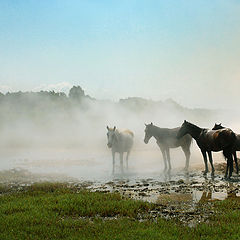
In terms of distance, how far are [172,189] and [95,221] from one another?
6355 mm

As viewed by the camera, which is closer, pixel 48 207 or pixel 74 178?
pixel 48 207

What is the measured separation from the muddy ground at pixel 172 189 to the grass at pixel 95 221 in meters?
0.65

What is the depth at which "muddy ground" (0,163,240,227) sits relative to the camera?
11352 millimetres

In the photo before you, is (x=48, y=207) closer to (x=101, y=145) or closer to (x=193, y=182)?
(x=193, y=182)

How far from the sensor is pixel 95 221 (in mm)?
10477

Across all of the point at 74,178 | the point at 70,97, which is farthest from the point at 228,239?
the point at 70,97

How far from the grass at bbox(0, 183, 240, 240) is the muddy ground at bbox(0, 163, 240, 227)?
646mm

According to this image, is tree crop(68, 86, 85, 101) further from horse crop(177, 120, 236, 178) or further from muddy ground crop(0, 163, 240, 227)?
horse crop(177, 120, 236, 178)

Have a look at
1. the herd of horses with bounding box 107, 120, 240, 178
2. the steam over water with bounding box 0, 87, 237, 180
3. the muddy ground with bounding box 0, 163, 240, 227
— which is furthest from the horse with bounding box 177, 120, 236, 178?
the steam over water with bounding box 0, 87, 237, 180

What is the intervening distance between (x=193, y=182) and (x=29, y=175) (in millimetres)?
12124

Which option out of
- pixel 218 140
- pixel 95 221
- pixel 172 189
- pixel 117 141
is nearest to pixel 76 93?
pixel 117 141

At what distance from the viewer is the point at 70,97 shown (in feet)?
307

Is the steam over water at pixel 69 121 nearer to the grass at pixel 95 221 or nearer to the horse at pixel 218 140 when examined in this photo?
the horse at pixel 218 140

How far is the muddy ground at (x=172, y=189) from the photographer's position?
37.2 feet
